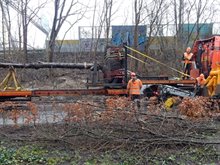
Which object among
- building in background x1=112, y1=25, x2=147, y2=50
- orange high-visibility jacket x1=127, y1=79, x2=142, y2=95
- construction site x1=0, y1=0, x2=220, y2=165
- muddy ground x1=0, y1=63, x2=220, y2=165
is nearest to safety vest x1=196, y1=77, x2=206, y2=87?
construction site x1=0, y1=0, x2=220, y2=165

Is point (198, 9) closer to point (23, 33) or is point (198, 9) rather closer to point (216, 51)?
point (23, 33)

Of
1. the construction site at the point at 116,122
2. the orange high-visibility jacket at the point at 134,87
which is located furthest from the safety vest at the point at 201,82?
the orange high-visibility jacket at the point at 134,87

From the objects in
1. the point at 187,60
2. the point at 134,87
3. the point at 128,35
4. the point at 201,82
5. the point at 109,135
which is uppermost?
the point at 128,35

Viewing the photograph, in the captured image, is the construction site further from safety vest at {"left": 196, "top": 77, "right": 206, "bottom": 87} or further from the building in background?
the building in background

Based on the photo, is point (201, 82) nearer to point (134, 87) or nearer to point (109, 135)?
point (134, 87)

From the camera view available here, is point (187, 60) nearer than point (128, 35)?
Yes

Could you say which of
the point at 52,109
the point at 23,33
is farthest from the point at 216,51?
the point at 23,33

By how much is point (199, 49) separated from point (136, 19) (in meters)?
13.8

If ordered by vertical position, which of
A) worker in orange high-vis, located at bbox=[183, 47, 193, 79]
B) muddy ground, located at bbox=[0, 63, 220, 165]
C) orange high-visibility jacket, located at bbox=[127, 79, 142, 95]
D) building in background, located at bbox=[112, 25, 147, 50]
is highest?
building in background, located at bbox=[112, 25, 147, 50]

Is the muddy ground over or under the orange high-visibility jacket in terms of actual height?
under

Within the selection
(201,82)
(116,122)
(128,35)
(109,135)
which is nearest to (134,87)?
(201,82)

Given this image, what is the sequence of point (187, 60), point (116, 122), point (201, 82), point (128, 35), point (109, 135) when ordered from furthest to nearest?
1. point (128, 35)
2. point (187, 60)
3. point (201, 82)
4. point (116, 122)
5. point (109, 135)

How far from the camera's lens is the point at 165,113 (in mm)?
8883

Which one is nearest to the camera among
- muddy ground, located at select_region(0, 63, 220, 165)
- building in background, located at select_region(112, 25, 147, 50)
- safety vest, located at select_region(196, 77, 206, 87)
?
muddy ground, located at select_region(0, 63, 220, 165)
